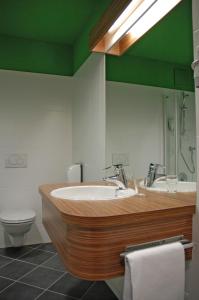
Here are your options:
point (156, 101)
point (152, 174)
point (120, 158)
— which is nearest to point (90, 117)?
point (120, 158)

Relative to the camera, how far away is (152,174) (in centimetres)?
164

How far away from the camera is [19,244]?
2.71 m

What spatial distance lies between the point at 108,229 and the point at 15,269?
5.41 feet

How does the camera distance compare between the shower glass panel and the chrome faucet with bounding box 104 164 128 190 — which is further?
the chrome faucet with bounding box 104 164 128 190

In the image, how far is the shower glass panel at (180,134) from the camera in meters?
1.27

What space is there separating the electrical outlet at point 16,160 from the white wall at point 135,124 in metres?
1.19

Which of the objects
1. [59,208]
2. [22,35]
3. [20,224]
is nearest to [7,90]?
[22,35]

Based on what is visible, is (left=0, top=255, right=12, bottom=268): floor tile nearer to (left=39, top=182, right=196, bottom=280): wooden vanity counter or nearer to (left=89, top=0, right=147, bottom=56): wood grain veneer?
(left=39, top=182, right=196, bottom=280): wooden vanity counter

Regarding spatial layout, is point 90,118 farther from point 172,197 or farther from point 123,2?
point 172,197

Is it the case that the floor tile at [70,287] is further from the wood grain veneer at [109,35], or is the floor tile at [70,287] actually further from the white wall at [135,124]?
the wood grain veneer at [109,35]

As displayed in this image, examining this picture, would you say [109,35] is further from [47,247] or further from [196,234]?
[47,247]

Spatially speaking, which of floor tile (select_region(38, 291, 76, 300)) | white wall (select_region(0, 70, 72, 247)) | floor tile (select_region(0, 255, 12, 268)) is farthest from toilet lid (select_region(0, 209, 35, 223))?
floor tile (select_region(38, 291, 76, 300))

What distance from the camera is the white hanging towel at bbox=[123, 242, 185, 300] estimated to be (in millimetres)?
982

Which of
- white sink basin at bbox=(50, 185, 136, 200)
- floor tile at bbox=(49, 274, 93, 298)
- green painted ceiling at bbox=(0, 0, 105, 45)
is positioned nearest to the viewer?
white sink basin at bbox=(50, 185, 136, 200)
